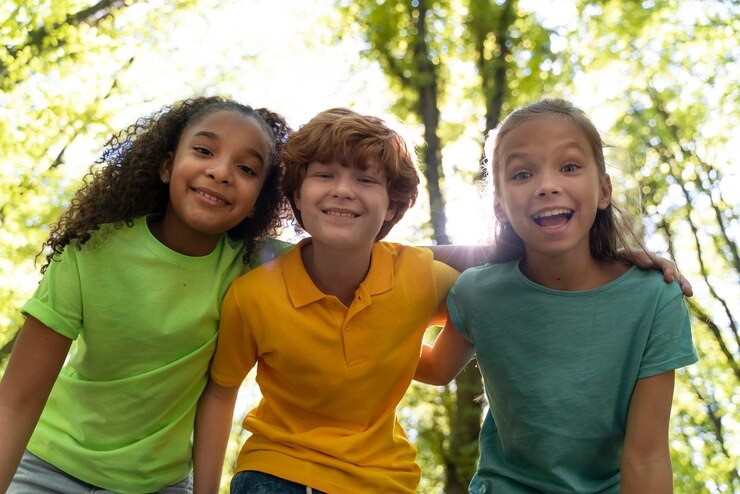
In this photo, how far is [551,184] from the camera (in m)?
1.86

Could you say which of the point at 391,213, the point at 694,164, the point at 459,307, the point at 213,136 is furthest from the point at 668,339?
the point at 694,164

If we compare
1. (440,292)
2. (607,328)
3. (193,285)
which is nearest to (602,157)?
(607,328)

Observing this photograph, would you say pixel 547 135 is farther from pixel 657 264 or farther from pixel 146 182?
pixel 146 182

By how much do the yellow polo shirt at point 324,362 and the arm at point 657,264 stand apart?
0.61 metres

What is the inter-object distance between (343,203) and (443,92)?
5385 millimetres

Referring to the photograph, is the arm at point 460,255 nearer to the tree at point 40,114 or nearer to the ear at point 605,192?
the ear at point 605,192

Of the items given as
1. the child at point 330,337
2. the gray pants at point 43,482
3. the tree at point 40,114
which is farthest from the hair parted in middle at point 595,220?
the tree at point 40,114

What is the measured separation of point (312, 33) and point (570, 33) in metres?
2.93

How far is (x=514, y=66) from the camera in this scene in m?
6.61

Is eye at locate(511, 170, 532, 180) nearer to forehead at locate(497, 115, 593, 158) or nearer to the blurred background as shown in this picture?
forehead at locate(497, 115, 593, 158)

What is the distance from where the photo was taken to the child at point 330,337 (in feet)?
6.55

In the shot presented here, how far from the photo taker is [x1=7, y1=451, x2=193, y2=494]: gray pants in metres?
2.08

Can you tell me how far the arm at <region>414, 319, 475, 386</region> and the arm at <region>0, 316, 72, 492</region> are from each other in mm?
1133

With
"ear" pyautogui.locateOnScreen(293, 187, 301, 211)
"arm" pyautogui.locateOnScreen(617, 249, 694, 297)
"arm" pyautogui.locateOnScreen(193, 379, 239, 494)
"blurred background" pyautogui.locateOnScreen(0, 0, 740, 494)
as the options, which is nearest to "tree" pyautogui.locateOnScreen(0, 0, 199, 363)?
"blurred background" pyautogui.locateOnScreen(0, 0, 740, 494)
